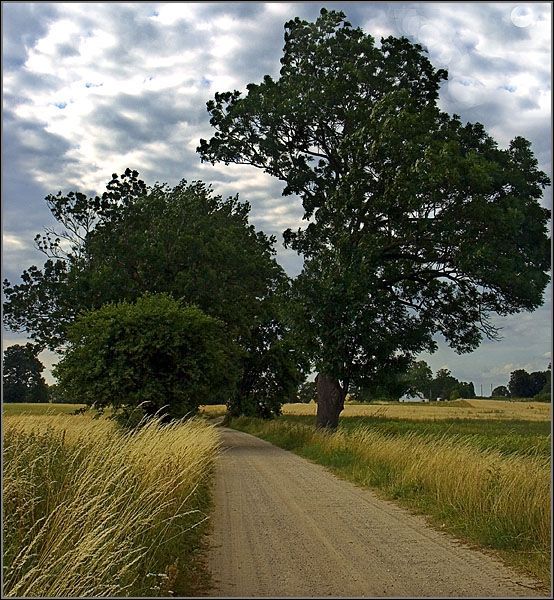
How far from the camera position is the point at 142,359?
1053 inches

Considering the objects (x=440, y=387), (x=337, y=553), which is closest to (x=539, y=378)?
(x=337, y=553)

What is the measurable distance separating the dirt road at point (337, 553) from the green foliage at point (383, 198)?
12523mm

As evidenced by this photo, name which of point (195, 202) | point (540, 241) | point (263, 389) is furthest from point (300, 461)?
point (263, 389)

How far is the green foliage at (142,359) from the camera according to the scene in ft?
85.6

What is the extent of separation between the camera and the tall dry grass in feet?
20.1

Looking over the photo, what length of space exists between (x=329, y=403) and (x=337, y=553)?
2176 cm

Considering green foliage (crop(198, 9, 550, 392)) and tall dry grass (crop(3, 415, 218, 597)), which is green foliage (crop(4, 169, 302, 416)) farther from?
tall dry grass (crop(3, 415, 218, 597))

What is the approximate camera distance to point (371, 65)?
2883cm

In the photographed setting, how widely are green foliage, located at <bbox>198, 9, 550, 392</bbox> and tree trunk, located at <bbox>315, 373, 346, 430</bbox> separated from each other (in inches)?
98.9

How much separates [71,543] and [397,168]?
21.3 meters

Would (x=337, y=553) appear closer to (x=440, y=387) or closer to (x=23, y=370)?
(x=23, y=370)

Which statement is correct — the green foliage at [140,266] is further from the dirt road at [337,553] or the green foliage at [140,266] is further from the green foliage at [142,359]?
the dirt road at [337,553]

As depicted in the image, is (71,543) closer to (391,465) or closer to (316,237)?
(391,465)

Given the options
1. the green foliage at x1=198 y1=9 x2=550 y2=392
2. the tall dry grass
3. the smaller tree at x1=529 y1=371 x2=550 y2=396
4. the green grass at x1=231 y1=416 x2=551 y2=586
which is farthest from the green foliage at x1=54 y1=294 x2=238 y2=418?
the smaller tree at x1=529 y1=371 x2=550 y2=396
